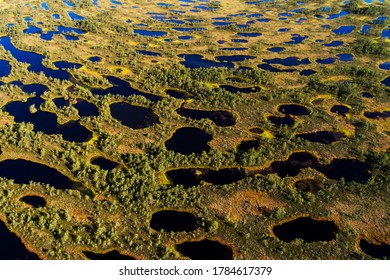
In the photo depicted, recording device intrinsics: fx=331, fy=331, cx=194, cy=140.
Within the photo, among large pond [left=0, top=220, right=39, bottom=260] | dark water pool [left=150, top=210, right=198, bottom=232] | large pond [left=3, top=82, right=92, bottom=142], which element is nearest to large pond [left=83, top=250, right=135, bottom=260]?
dark water pool [left=150, top=210, right=198, bottom=232]

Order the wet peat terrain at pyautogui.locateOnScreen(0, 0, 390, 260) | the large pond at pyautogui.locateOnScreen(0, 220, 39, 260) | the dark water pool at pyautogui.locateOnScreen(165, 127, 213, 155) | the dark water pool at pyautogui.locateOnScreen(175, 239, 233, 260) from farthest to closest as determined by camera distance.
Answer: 1. the dark water pool at pyautogui.locateOnScreen(165, 127, 213, 155)
2. the wet peat terrain at pyautogui.locateOnScreen(0, 0, 390, 260)
3. the dark water pool at pyautogui.locateOnScreen(175, 239, 233, 260)
4. the large pond at pyautogui.locateOnScreen(0, 220, 39, 260)

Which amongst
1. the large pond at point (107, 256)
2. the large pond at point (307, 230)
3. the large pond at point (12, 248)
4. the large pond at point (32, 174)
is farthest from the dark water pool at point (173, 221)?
the large pond at point (12, 248)

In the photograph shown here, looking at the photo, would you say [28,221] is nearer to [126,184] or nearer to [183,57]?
[126,184]

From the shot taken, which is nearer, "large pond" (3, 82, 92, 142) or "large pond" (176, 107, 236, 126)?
"large pond" (3, 82, 92, 142)

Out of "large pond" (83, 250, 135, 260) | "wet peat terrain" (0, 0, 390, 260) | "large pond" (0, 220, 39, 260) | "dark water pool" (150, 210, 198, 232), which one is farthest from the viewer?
"dark water pool" (150, 210, 198, 232)

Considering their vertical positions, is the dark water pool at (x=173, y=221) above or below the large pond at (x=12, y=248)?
above

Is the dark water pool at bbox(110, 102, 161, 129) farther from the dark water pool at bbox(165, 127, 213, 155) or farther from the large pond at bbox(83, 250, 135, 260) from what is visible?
the large pond at bbox(83, 250, 135, 260)

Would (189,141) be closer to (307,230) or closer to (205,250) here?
(205,250)

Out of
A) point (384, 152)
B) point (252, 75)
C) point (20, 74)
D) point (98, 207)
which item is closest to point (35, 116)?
point (20, 74)

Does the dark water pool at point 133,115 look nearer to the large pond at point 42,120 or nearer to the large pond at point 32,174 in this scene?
the large pond at point 42,120
